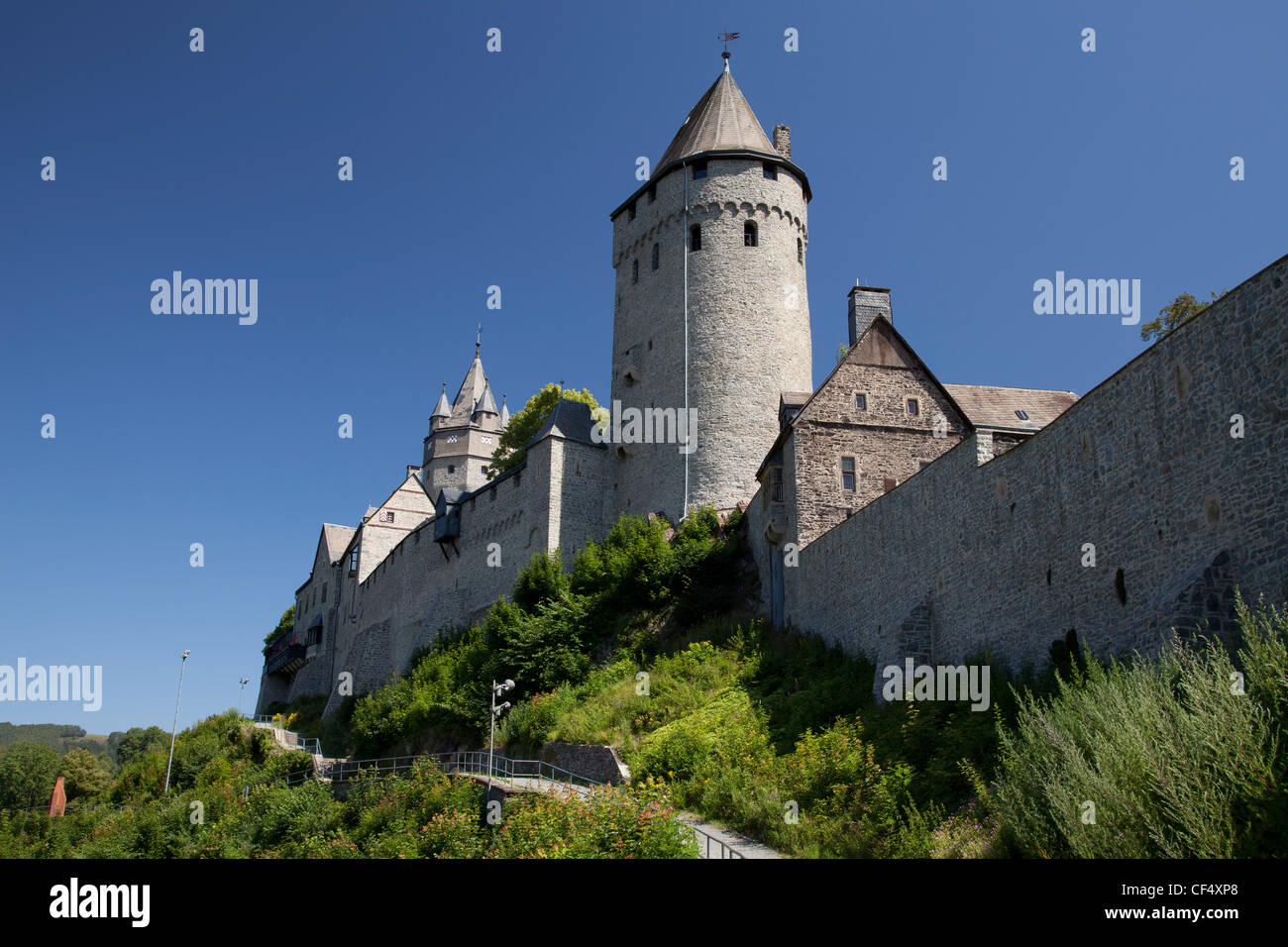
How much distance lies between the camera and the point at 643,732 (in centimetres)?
2372

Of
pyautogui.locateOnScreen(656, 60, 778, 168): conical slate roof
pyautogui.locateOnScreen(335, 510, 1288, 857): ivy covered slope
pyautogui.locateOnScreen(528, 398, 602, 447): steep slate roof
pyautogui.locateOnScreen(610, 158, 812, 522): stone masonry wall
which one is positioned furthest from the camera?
pyautogui.locateOnScreen(656, 60, 778, 168): conical slate roof

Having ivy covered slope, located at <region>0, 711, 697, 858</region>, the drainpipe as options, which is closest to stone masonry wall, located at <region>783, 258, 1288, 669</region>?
ivy covered slope, located at <region>0, 711, 697, 858</region>

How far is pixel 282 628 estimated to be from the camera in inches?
2901

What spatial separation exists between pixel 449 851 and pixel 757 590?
45.0 feet

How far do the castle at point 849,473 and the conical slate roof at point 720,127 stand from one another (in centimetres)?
20

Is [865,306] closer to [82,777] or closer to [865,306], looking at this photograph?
[865,306]

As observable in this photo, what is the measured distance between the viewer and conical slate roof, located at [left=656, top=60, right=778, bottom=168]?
39719 millimetres

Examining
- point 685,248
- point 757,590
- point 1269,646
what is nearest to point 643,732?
point 757,590

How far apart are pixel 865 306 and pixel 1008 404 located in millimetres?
5208

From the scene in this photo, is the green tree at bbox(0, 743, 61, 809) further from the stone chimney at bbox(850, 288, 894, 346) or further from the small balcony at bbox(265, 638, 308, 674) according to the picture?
the stone chimney at bbox(850, 288, 894, 346)

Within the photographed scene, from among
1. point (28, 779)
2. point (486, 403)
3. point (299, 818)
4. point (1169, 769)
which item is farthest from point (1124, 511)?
point (28, 779)

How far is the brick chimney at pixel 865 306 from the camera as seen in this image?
31.1 meters

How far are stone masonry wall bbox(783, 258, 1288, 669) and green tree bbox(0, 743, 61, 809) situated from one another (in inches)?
2755
